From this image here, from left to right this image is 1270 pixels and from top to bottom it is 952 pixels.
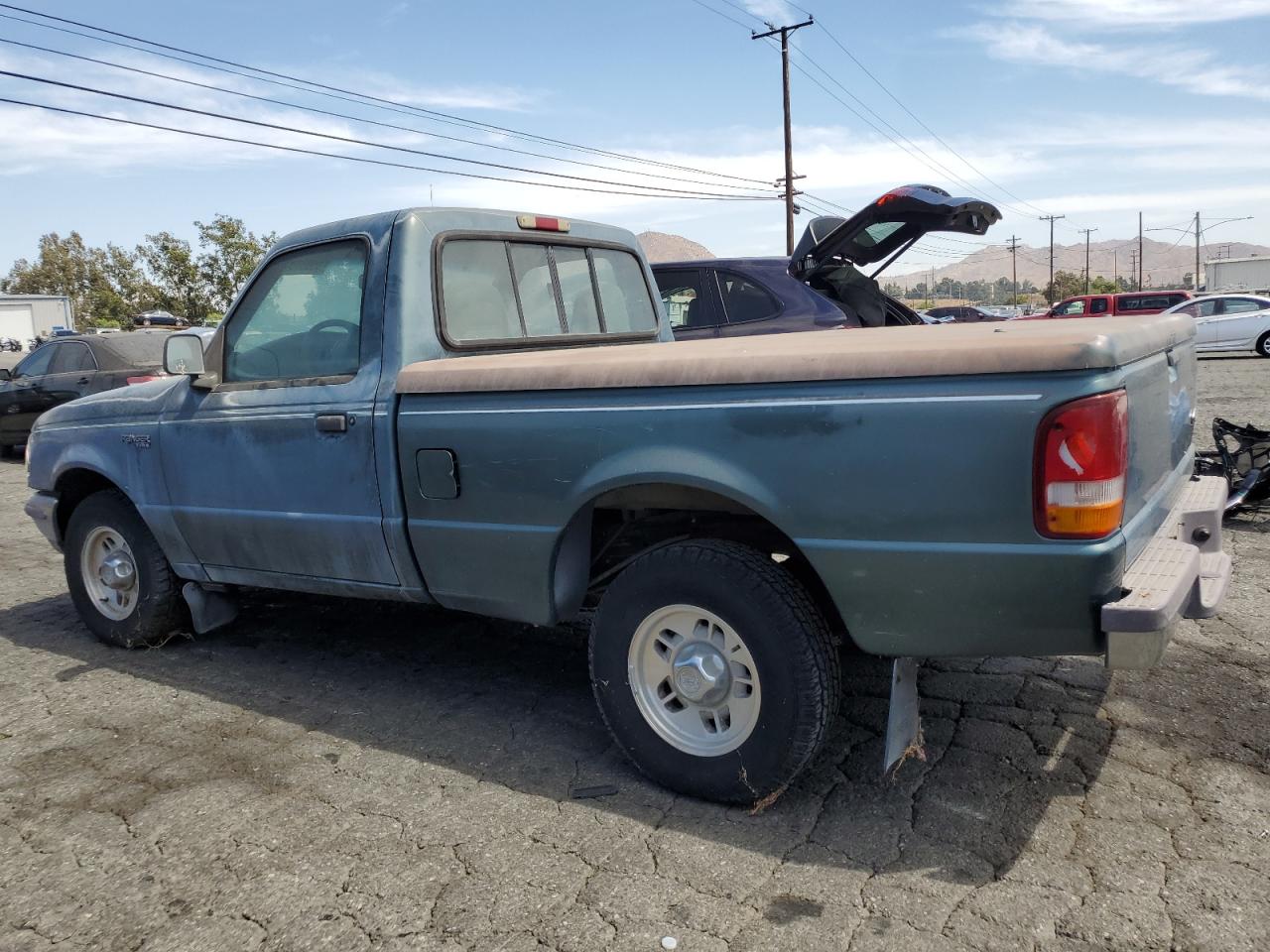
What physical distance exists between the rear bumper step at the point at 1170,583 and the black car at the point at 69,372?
37.1ft

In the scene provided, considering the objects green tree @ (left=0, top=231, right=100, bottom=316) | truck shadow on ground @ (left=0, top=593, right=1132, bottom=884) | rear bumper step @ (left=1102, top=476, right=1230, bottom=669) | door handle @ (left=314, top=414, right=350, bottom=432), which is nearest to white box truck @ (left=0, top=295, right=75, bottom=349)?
green tree @ (left=0, top=231, right=100, bottom=316)

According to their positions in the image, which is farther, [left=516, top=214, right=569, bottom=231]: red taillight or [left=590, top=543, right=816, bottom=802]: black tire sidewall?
[left=516, top=214, right=569, bottom=231]: red taillight

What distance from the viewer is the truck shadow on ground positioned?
297 centimetres

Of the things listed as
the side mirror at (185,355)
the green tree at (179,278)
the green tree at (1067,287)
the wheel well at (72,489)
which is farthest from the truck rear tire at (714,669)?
the green tree at (1067,287)

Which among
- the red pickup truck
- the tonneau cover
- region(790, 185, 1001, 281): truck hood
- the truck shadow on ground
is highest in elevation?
region(790, 185, 1001, 281): truck hood

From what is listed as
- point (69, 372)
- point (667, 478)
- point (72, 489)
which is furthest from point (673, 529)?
point (69, 372)

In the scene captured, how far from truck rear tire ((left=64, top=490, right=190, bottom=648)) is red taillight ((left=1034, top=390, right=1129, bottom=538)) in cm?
402

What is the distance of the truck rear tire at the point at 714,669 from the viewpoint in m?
2.90

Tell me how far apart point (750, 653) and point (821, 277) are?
13.6 feet

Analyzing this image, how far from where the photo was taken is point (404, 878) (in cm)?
281

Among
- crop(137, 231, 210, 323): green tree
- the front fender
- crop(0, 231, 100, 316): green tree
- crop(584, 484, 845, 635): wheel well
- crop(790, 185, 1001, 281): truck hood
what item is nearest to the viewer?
crop(584, 484, 845, 635): wheel well

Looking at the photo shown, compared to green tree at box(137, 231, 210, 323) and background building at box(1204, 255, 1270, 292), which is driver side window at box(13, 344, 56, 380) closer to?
green tree at box(137, 231, 210, 323)

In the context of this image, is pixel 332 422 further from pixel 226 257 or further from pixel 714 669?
pixel 226 257

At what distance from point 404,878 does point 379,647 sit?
2170mm
